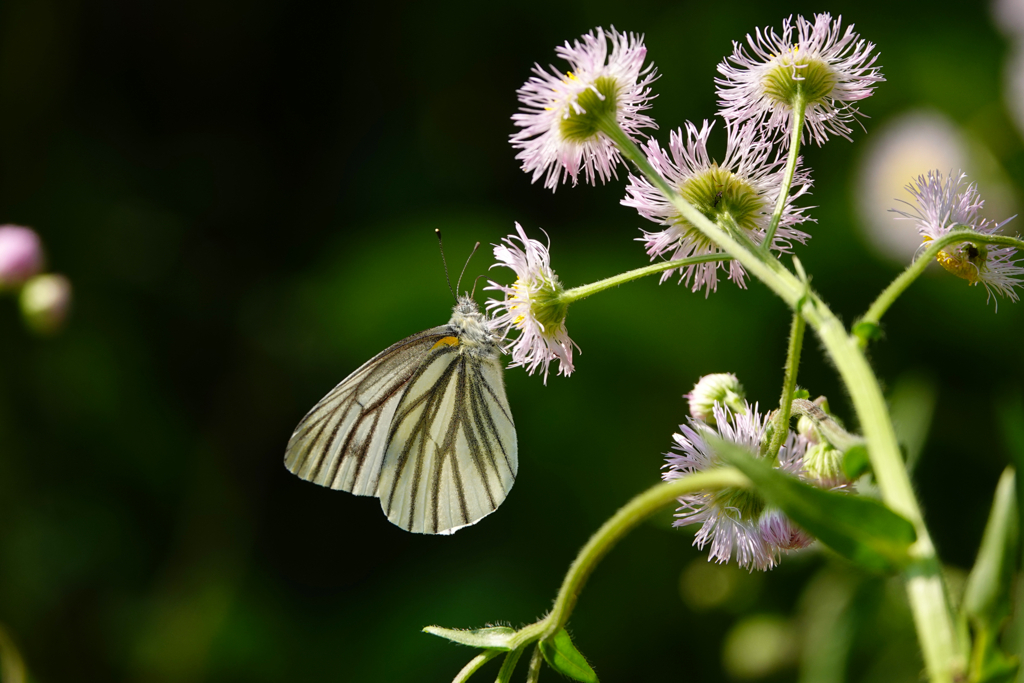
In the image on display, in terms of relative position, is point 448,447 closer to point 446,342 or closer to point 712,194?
point 446,342

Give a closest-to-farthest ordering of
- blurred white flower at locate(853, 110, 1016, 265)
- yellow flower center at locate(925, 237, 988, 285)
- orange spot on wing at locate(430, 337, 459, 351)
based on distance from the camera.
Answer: yellow flower center at locate(925, 237, 988, 285) < orange spot on wing at locate(430, 337, 459, 351) < blurred white flower at locate(853, 110, 1016, 265)

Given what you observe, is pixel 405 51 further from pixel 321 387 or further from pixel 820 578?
pixel 820 578

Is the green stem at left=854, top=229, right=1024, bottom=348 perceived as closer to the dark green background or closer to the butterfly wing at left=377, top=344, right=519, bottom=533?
the butterfly wing at left=377, top=344, right=519, bottom=533

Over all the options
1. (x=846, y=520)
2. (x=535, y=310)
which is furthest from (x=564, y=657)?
(x=535, y=310)

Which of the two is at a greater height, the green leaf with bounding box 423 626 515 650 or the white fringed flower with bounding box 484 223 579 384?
the white fringed flower with bounding box 484 223 579 384

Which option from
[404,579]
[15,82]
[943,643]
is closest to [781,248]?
[943,643]

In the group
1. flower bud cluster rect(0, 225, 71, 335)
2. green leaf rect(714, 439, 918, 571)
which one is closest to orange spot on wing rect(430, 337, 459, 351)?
flower bud cluster rect(0, 225, 71, 335)
